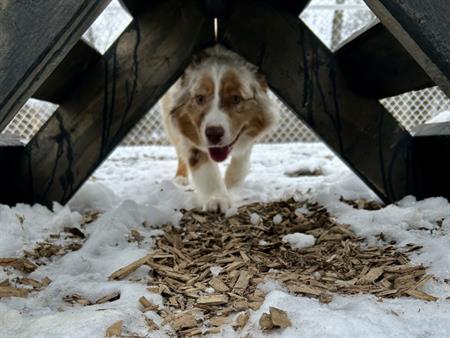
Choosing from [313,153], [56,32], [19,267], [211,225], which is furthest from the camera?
[313,153]

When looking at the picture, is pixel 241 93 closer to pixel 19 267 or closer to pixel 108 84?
pixel 108 84

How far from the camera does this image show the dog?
3242 millimetres

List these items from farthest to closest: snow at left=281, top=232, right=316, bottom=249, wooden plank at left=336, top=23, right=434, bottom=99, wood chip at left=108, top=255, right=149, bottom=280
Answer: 1. wooden plank at left=336, top=23, right=434, bottom=99
2. snow at left=281, top=232, right=316, bottom=249
3. wood chip at left=108, top=255, right=149, bottom=280

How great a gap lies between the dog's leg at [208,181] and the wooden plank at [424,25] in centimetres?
182

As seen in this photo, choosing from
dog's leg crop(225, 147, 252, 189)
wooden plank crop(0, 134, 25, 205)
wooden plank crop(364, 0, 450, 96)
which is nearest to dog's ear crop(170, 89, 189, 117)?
dog's leg crop(225, 147, 252, 189)

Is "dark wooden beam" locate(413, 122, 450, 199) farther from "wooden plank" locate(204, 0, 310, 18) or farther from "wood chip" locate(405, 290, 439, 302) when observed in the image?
"wood chip" locate(405, 290, 439, 302)

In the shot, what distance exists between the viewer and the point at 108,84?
265 cm

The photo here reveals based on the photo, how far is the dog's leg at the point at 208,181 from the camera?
301 centimetres

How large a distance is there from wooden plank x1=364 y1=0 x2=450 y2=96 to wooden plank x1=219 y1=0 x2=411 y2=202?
4.02 ft

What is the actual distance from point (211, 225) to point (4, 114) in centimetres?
145

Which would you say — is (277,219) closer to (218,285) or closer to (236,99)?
(218,285)

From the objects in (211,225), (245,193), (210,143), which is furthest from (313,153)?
(211,225)

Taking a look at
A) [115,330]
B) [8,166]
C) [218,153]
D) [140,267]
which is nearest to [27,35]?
[115,330]

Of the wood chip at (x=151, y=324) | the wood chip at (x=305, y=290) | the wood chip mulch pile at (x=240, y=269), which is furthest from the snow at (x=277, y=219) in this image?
the wood chip at (x=151, y=324)
